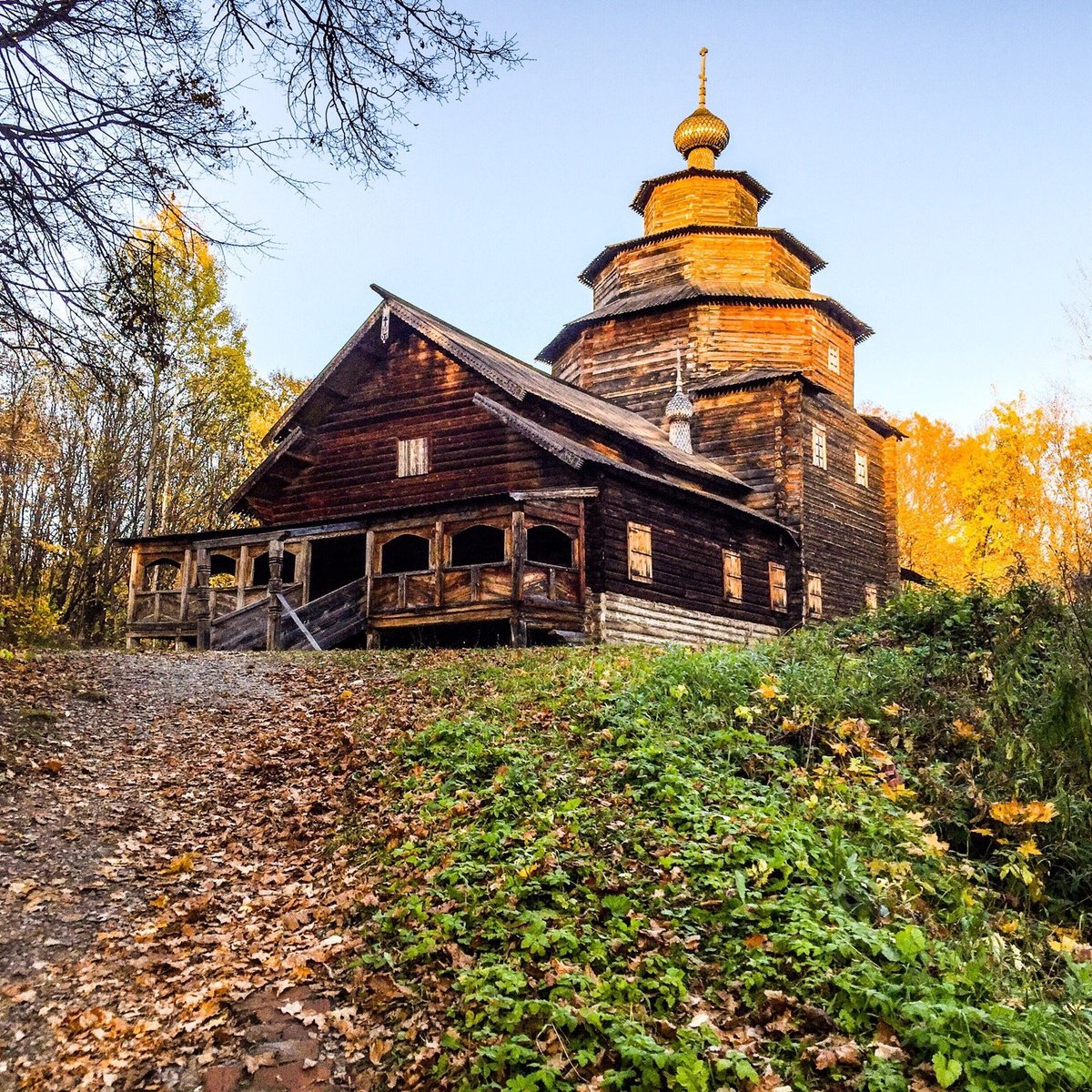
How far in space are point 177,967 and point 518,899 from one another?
2.23 m

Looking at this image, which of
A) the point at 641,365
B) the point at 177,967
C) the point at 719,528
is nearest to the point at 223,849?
the point at 177,967

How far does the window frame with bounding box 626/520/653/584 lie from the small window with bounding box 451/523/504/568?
3465 mm

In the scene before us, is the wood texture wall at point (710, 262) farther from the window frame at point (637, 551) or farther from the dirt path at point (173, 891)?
the dirt path at point (173, 891)

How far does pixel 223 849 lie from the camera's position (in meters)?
7.83

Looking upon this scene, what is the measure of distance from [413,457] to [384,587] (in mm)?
4632

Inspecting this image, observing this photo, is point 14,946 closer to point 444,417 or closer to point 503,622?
point 503,622

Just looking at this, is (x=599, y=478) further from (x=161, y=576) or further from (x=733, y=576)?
(x=161, y=576)

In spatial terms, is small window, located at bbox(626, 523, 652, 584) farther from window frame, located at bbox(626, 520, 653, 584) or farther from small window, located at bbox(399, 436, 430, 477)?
small window, located at bbox(399, 436, 430, 477)

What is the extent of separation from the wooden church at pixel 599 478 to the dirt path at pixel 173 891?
7490 millimetres

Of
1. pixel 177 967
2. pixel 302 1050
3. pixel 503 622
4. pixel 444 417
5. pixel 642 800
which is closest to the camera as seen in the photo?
pixel 302 1050

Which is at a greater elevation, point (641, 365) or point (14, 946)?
point (641, 365)

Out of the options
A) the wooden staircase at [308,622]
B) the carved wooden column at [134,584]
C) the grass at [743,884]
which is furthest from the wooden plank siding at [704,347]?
the grass at [743,884]

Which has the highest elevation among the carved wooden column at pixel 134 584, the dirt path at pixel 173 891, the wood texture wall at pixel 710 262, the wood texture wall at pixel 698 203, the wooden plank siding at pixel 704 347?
the wood texture wall at pixel 698 203

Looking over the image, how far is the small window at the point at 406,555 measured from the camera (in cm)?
2319
